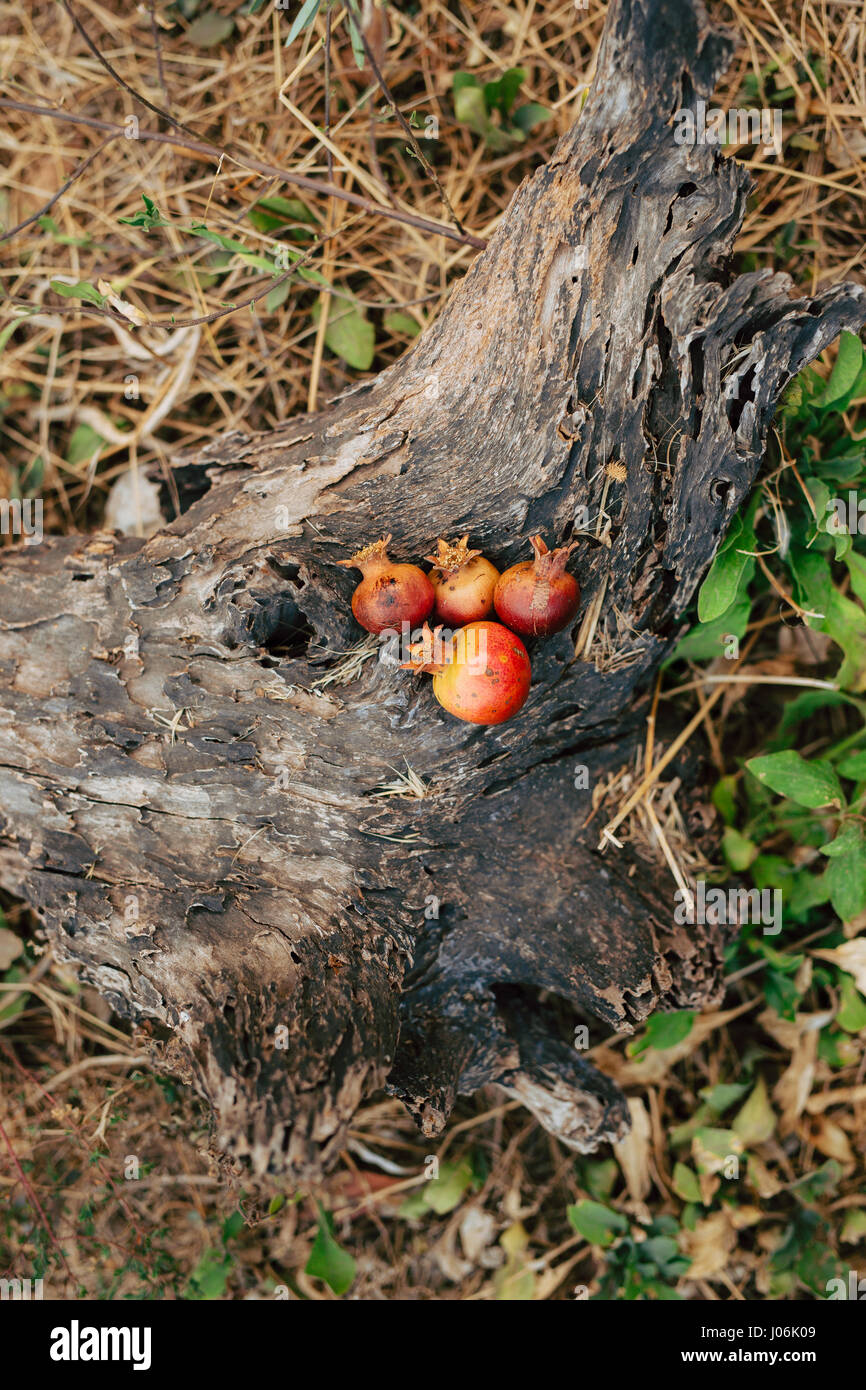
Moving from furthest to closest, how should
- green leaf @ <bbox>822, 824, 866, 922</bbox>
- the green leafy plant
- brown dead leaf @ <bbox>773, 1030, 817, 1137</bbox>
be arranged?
1. brown dead leaf @ <bbox>773, 1030, 817, 1137</bbox>
2. the green leafy plant
3. green leaf @ <bbox>822, 824, 866, 922</bbox>

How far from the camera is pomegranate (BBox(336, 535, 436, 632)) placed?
74.8 inches

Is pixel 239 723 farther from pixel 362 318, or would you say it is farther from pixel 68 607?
pixel 362 318

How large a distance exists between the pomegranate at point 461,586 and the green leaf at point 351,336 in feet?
4.37

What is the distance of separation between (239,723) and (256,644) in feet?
0.80

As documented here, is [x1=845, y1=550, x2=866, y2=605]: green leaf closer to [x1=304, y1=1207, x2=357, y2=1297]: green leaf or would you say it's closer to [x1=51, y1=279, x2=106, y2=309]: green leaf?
[x1=51, y1=279, x2=106, y2=309]: green leaf

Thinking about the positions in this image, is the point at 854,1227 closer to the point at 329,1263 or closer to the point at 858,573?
the point at 329,1263

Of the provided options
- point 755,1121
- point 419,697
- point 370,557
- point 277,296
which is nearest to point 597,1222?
point 755,1121

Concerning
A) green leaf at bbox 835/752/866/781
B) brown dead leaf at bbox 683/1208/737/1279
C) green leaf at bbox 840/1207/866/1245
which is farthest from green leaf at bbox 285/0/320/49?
green leaf at bbox 840/1207/866/1245

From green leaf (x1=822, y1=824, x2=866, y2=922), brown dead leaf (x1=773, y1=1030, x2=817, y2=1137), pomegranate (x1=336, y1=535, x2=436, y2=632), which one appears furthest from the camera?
brown dead leaf (x1=773, y1=1030, x2=817, y2=1137)

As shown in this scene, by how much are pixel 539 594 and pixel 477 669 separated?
0.25m

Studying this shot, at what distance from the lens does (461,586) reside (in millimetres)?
1987

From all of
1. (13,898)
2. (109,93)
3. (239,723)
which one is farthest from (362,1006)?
(109,93)

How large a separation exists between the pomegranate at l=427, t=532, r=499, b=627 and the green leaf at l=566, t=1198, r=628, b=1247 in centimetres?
228
